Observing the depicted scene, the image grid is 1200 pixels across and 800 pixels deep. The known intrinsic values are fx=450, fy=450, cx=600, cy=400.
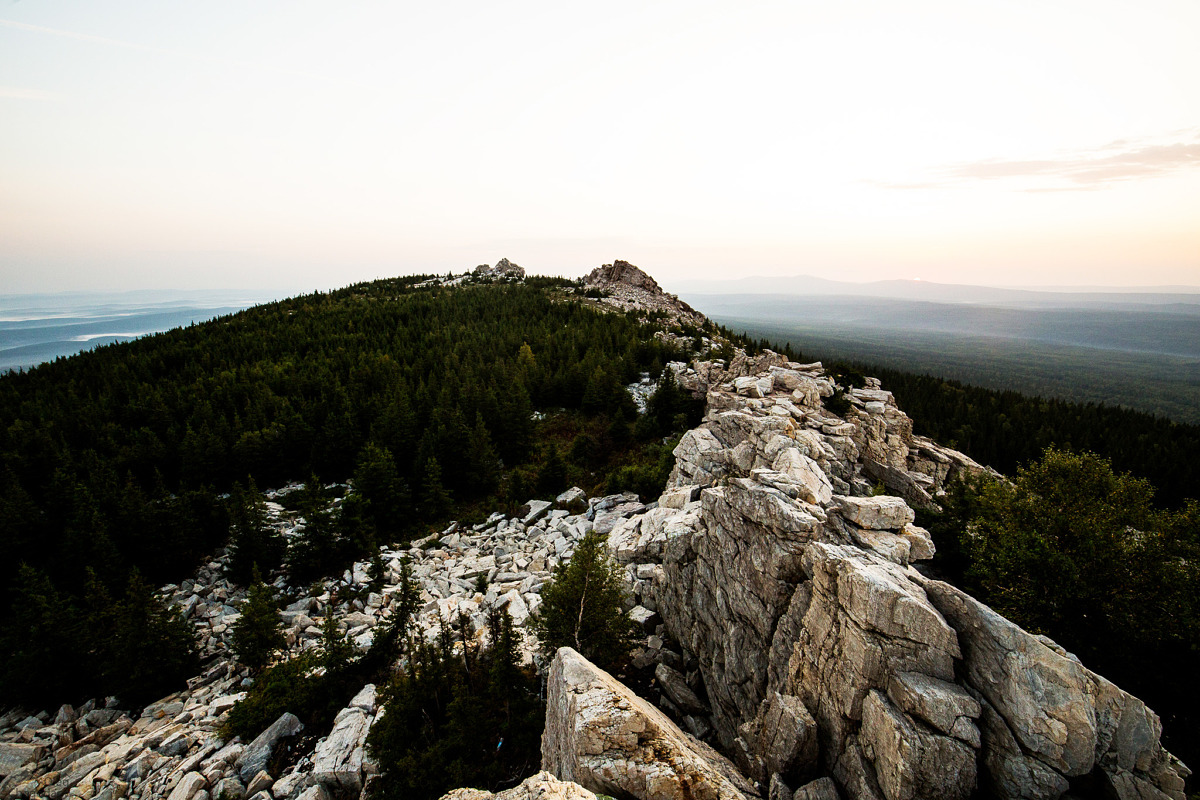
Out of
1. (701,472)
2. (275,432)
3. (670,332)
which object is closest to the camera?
(701,472)

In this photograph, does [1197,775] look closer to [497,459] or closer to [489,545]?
[489,545]

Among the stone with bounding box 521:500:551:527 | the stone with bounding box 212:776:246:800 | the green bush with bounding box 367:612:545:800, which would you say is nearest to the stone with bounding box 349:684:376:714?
the green bush with bounding box 367:612:545:800

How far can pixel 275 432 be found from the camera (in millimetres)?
35781

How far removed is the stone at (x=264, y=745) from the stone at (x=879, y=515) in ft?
69.7

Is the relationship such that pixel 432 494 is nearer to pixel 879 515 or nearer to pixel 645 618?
pixel 645 618

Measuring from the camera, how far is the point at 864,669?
36.4 ft

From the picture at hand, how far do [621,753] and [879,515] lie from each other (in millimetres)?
11653

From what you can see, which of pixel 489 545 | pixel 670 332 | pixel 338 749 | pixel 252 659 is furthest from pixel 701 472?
pixel 670 332

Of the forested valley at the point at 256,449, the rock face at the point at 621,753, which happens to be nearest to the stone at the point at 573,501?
the forested valley at the point at 256,449

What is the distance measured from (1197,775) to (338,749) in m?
25.3

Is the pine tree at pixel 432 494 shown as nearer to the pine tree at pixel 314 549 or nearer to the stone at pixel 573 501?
the pine tree at pixel 314 549

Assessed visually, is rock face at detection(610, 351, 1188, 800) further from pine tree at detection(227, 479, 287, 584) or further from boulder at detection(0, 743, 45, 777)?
boulder at detection(0, 743, 45, 777)

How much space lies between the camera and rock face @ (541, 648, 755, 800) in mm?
8883

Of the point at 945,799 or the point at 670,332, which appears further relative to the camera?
the point at 670,332
